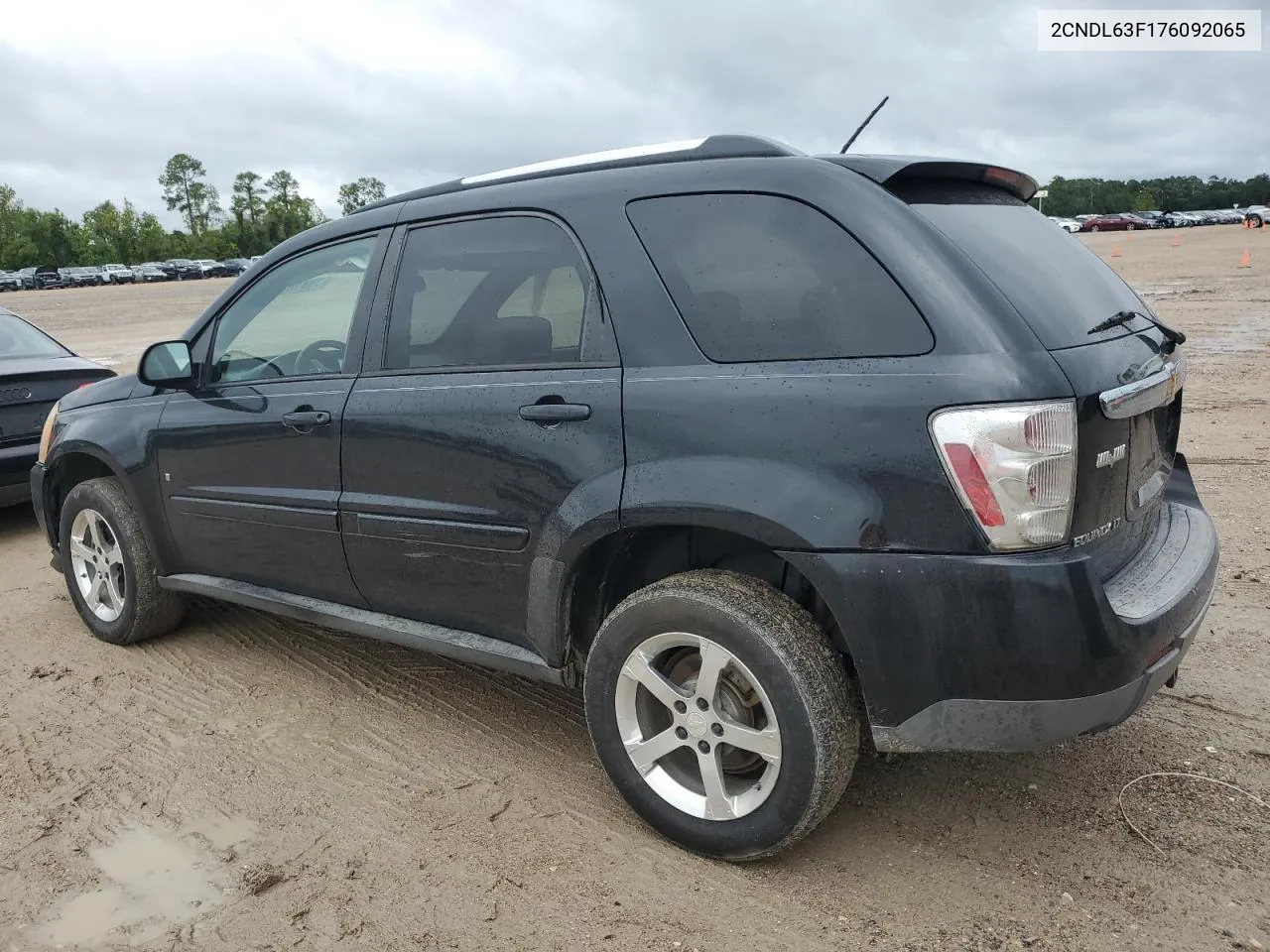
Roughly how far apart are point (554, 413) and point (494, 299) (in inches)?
21.6

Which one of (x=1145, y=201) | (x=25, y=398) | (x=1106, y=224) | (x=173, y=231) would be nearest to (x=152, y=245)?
(x=173, y=231)

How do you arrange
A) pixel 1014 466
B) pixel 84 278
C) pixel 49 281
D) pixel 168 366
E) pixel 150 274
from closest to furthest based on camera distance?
pixel 1014 466, pixel 168 366, pixel 49 281, pixel 84 278, pixel 150 274

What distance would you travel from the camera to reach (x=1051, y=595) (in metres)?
2.41

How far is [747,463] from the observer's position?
267 cm

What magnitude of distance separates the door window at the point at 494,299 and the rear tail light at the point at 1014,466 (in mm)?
1041

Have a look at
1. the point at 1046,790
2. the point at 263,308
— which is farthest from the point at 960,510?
the point at 263,308

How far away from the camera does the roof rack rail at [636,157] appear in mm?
3014

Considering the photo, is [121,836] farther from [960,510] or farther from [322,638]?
[960,510]

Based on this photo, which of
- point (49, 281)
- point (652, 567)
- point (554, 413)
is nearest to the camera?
point (554, 413)

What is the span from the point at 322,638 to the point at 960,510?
10.6 ft

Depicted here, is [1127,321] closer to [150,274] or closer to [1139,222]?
[150,274]

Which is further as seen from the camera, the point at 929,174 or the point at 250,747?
the point at 250,747

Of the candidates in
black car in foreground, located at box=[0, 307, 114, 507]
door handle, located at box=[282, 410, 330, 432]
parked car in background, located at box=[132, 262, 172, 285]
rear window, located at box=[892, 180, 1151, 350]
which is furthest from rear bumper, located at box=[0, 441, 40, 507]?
parked car in background, located at box=[132, 262, 172, 285]

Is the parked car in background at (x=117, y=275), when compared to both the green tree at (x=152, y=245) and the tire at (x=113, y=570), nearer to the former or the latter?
the green tree at (x=152, y=245)
